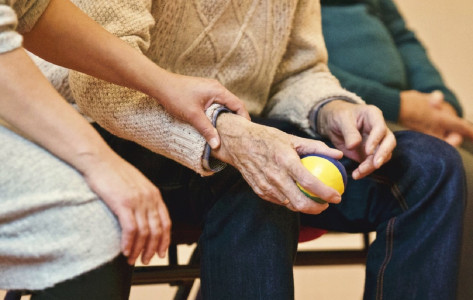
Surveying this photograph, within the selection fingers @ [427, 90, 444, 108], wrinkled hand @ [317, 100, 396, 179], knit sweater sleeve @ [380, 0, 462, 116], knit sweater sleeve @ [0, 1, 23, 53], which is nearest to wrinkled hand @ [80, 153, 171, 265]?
knit sweater sleeve @ [0, 1, 23, 53]

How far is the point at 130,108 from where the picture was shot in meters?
0.80

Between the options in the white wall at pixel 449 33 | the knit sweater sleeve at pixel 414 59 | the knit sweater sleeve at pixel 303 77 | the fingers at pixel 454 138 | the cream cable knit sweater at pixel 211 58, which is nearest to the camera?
the cream cable knit sweater at pixel 211 58

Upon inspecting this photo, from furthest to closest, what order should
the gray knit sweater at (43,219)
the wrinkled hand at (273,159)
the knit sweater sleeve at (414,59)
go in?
the knit sweater sleeve at (414,59), the wrinkled hand at (273,159), the gray knit sweater at (43,219)

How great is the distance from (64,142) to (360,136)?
1.63ft

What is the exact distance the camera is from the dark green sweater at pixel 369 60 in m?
1.40

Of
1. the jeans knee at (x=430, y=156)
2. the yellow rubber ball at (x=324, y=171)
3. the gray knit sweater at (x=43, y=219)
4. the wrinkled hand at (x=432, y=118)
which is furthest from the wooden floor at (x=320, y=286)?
the gray knit sweater at (x=43, y=219)

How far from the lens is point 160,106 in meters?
0.81

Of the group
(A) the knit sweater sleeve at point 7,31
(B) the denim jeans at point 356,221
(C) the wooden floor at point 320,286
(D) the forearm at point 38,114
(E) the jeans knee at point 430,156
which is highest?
(A) the knit sweater sleeve at point 7,31

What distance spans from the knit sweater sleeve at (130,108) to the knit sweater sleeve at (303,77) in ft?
0.94

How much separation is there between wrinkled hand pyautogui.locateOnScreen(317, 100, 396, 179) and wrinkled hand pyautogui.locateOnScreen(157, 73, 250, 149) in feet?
0.80

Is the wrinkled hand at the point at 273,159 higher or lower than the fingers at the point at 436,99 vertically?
higher

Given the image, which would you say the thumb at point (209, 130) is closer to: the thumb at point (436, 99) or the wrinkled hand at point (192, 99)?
the wrinkled hand at point (192, 99)

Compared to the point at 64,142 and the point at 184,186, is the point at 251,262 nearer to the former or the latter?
the point at 184,186

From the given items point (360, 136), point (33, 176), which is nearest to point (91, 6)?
point (33, 176)
